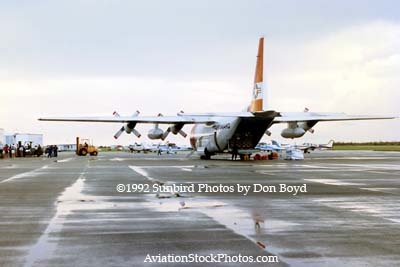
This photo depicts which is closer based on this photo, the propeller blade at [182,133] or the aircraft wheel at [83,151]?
the propeller blade at [182,133]

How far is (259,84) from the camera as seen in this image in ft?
147

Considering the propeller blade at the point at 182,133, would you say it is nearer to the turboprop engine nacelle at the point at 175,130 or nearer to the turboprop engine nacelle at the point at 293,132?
the turboprop engine nacelle at the point at 175,130

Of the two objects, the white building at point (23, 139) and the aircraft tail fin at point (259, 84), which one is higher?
the aircraft tail fin at point (259, 84)

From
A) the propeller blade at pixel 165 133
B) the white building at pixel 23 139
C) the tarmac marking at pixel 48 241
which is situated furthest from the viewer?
the white building at pixel 23 139

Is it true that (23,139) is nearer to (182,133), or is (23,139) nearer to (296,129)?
(182,133)

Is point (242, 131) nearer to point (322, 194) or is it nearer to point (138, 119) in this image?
point (138, 119)

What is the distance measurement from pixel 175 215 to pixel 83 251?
4080 mm

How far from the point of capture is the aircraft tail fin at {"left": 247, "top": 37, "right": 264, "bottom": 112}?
44.3 meters

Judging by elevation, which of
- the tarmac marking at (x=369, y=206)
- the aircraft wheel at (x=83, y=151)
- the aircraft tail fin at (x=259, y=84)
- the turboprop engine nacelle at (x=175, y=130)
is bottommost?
the aircraft wheel at (x=83, y=151)

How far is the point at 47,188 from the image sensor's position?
18625mm

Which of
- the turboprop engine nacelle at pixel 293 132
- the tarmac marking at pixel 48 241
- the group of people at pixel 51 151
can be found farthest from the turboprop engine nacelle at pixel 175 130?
the tarmac marking at pixel 48 241

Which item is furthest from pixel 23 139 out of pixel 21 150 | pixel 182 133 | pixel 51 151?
pixel 182 133

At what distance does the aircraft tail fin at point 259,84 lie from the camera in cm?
4426

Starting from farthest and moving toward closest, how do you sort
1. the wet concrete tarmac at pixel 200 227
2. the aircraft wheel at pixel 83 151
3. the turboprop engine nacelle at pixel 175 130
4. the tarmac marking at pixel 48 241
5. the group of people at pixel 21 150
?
the aircraft wheel at pixel 83 151 → the group of people at pixel 21 150 → the turboprop engine nacelle at pixel 175 130 → the wet concrete tarmac at pixel 200 227 → the tarmac marking at pixel 48 241
